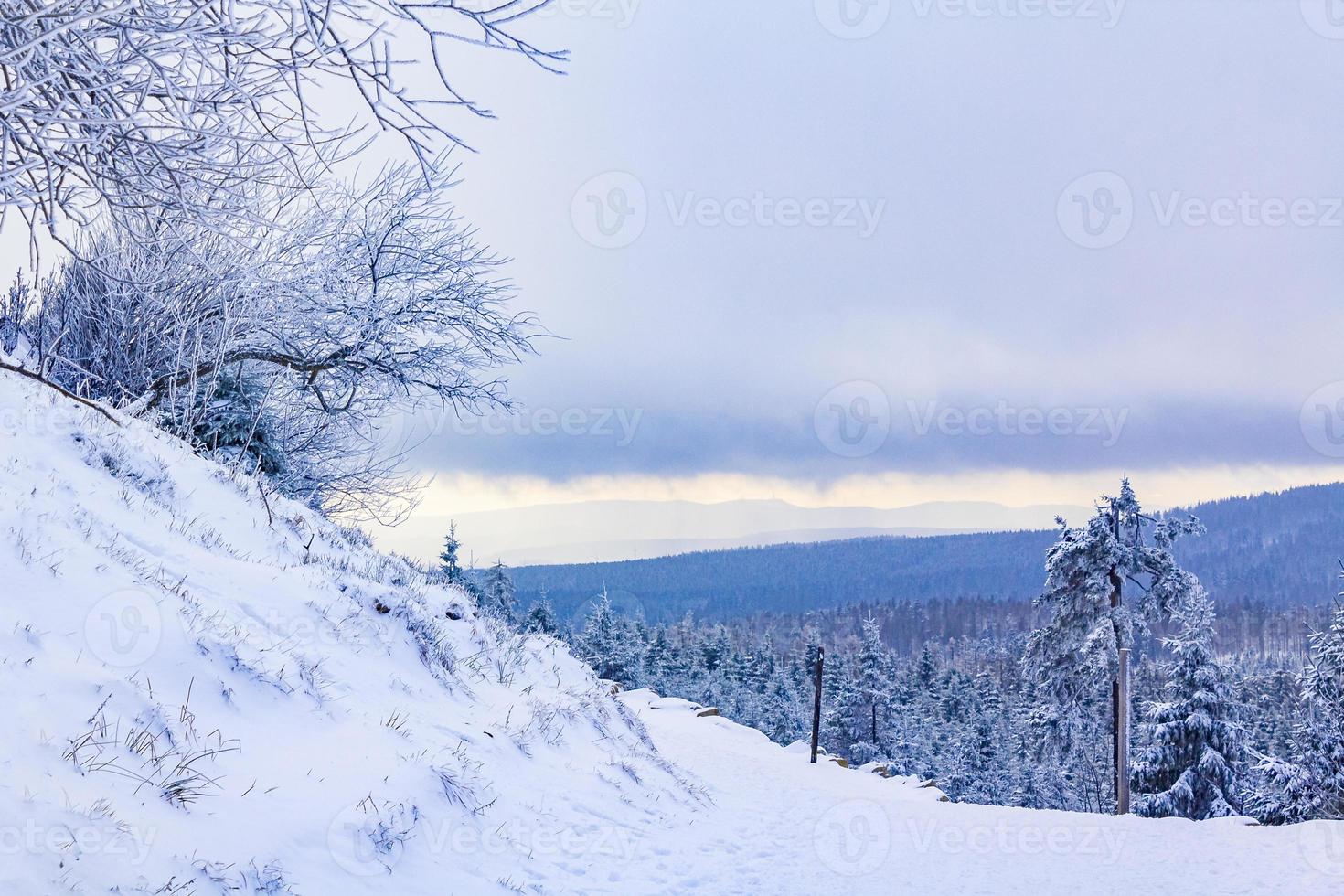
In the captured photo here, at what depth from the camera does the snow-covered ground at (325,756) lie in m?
3.49

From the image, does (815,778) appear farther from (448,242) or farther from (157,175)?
(157,175)

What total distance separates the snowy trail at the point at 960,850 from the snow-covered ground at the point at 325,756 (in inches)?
2.0

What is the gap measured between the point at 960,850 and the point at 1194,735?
19.9 meters

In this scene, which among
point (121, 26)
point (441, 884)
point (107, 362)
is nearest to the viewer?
Answer: point (121, 26)

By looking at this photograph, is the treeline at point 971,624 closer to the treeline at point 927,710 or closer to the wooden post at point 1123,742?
the treeline at point 927,710

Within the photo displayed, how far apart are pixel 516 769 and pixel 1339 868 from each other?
8162 millimetres

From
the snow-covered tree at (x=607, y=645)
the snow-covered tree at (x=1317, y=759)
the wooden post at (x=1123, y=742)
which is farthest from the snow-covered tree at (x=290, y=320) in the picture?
the snow-covered tree at (x=607, y=645)

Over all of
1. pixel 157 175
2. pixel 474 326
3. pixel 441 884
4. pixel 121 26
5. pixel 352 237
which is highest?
pixel 352 237

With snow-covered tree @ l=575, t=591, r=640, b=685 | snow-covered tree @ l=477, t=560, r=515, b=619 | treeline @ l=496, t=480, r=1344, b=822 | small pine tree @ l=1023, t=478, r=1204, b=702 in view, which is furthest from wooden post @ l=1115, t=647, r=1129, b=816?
snow-covered tree @ l=477, t=560, r=515, b=619

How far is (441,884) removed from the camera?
4.40 metres

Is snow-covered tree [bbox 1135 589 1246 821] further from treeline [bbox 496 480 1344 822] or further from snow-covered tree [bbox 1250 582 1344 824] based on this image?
snow-covered tree [bbox 1250 582 1344 824]

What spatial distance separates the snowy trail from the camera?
6.83 meters

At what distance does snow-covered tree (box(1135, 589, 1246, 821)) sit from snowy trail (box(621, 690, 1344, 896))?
49.1ft

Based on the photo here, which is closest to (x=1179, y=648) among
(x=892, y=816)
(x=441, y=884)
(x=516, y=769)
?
(x=892, y=816)
